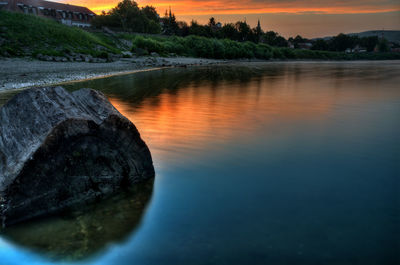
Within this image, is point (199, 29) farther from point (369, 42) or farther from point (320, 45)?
point (369, 42)

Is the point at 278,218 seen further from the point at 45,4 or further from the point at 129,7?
the point at 45,4

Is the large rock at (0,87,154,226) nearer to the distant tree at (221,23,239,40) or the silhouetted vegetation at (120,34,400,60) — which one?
the silhouetted vegetation at (120,34,400,60)

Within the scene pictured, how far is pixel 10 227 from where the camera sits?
12.2 ft

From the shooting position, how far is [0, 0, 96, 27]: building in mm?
81506

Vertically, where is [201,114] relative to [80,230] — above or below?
above

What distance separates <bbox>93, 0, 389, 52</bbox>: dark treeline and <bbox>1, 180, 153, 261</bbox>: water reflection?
8085 centimetres

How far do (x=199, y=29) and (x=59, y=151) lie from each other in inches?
4207

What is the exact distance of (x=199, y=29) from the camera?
106m

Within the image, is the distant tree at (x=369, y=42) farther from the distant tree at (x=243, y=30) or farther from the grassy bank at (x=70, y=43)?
the grassy bank at (x=70, y=43)

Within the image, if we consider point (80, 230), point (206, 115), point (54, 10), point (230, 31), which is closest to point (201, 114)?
point (206, 115)

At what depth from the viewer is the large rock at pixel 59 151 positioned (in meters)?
3.77

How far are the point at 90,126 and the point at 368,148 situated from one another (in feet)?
20.1

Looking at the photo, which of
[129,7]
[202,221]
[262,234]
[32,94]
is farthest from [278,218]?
[129,7]

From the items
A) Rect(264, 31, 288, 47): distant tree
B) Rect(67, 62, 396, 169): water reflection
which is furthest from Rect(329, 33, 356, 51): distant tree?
Rect(67, 62, 396, 169): water reflection
